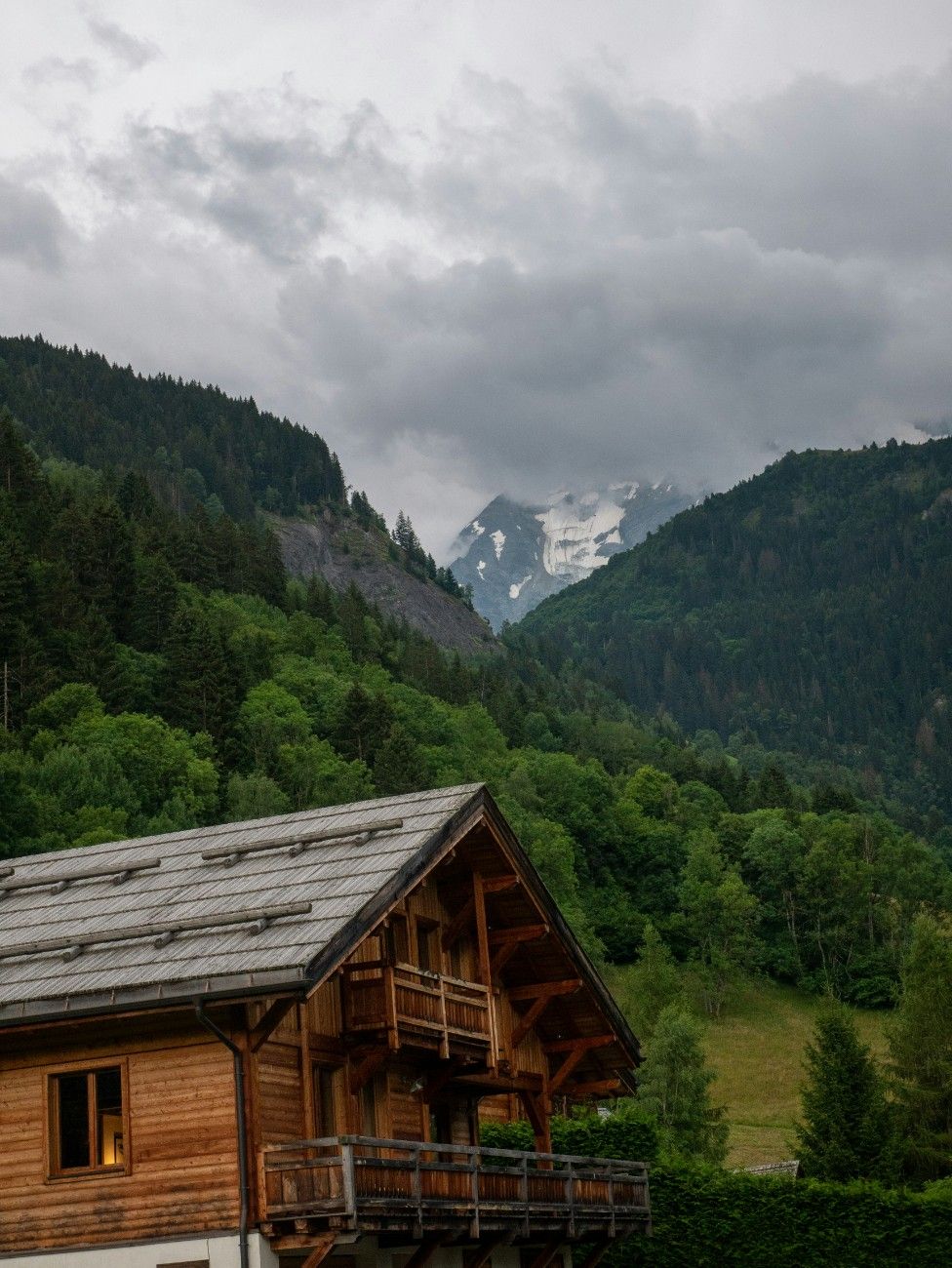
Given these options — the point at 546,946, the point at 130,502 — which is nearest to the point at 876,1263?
the point at 546,946

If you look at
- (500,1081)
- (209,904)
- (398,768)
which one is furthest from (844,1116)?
(398,768)

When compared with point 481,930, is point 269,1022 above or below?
below

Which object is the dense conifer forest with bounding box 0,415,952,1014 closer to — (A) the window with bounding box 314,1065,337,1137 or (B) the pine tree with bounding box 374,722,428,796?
(B) the pine tree with bounding box 374,722,428,796

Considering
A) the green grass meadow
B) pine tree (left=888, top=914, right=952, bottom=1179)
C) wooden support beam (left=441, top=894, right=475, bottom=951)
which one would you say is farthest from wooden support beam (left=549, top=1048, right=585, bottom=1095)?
pine tree (left=888, top=914, right=952, bottom=1179)

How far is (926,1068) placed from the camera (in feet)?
234

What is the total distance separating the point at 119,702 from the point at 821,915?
60720 mm

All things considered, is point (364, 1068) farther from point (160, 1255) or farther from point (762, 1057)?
point (762, 1057)

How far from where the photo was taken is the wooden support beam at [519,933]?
1435 inches

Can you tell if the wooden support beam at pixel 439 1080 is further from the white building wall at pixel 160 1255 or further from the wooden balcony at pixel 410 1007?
the white building wall at pixel 160 1255

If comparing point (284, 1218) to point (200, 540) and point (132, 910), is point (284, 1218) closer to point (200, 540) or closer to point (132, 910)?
point (132, 910)

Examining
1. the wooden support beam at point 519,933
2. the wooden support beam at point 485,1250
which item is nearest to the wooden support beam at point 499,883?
the wooden support beam at point 519,933

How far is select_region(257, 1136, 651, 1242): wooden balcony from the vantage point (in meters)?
26.9

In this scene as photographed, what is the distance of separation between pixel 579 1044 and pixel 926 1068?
36734mm

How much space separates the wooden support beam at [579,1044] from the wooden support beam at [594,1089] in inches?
69.9
